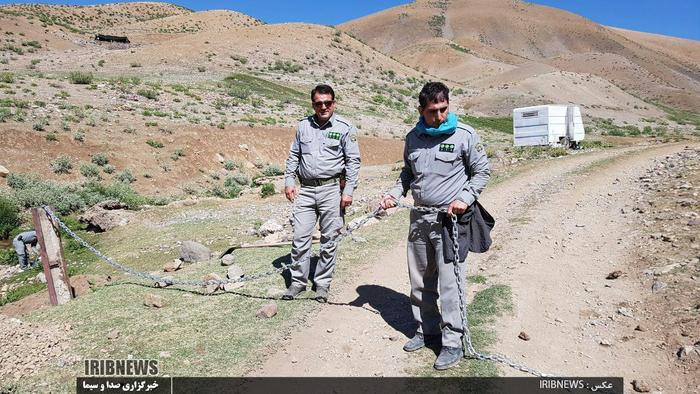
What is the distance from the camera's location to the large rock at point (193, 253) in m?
8.26

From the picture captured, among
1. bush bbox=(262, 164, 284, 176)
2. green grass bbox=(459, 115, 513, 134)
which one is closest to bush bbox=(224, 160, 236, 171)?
bush bbox=(262, 164, 284, 176)

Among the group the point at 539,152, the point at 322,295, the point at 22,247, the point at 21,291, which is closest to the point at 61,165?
the point at 22,247

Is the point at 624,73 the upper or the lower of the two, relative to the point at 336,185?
upper

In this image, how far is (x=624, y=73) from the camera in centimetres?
7469

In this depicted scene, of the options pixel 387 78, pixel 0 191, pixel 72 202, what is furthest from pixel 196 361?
pixel 387 78

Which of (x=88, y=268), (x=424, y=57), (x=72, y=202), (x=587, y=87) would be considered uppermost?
(x=424, y=57)

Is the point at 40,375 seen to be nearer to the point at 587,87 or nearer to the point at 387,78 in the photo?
the point at 387,78

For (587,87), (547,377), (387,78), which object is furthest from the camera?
(587,87)

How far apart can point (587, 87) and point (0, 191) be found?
188 ft

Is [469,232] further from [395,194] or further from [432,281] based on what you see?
[395,194]

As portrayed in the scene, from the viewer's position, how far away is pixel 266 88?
34.4m

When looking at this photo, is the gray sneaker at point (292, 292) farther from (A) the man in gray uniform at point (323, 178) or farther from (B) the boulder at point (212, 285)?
(B) the boulder at point (212, 285)

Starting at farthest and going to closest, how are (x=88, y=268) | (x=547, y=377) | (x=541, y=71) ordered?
(x=541, y=71)
(x=88, y=268)
(x=547, y=377)

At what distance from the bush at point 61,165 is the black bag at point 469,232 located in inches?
610
